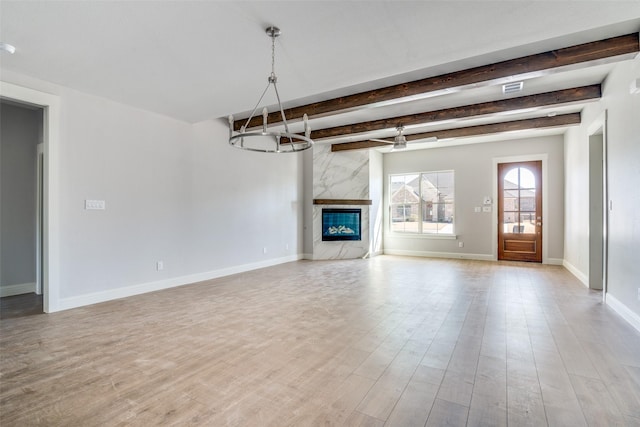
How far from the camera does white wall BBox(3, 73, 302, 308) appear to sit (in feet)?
13.3

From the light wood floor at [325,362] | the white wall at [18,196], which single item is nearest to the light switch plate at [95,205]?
the light wood floor at [325,362]

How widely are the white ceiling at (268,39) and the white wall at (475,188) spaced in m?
3.72

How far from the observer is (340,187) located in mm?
8219

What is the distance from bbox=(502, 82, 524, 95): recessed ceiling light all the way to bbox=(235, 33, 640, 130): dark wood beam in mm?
649

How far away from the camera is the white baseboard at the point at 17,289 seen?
4.68m

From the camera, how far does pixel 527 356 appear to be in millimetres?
2564

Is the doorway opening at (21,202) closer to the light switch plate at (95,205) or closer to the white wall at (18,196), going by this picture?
the white wall at (18,196)

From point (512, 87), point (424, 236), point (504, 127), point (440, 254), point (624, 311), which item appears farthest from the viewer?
point (424, 236)

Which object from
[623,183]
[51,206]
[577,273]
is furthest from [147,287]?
[577,273]

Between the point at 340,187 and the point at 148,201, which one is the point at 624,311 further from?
the point at 148,201

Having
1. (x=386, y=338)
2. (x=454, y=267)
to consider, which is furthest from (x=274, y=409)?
(x=454, y=267)

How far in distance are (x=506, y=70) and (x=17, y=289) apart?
733 centimetres

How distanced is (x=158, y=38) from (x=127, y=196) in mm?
2622

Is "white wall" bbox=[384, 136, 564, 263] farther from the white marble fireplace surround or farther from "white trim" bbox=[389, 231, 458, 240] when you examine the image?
the white marble fireplace surround
